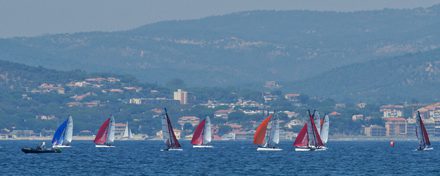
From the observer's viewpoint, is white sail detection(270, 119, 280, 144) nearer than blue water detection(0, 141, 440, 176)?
No

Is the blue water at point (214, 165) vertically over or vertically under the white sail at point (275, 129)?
under

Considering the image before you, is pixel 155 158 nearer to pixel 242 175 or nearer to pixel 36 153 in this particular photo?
pixel 36 153

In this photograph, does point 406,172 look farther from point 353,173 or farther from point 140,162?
point 140,162

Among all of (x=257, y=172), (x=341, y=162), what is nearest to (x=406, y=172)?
(x=257, y=172)

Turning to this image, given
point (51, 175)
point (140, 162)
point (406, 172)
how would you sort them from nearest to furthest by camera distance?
point (51, 175), point (406, 172), point (140, 162)

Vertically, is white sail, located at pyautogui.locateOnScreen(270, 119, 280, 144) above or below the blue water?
above

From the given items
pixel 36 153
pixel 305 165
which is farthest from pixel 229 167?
pixel 36 153

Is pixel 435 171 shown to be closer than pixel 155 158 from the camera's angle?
Yes

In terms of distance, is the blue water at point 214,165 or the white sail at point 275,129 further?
the white sail at point 275,129

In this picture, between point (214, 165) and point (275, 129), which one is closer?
point (214, 165)

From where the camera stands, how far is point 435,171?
14188 centimetres

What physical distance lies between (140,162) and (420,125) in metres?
47.4

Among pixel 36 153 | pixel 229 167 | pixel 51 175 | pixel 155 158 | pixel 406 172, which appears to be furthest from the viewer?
pixel 36 153

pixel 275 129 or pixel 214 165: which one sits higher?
pixel 275 129
